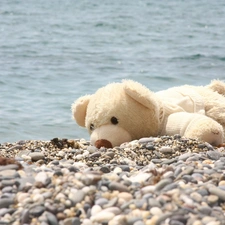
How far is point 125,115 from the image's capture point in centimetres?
Answer: 461

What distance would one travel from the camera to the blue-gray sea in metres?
7.53

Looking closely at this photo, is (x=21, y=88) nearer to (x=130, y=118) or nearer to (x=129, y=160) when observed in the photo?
(x=130, y=118)

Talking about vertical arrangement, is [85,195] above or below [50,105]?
above

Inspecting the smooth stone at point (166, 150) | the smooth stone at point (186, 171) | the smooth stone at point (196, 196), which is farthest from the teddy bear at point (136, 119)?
the smooth stone at point (196, 196)

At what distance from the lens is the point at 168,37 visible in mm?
17312

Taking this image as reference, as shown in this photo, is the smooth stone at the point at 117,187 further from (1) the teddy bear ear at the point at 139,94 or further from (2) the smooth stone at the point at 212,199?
(1) the teddy bear ear at the point at 139,94

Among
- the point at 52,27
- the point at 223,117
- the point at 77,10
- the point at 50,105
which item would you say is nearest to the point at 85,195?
the point at 223,117

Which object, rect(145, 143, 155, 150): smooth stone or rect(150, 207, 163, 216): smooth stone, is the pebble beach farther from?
rect(145, 143, 155, 150): smooth stone

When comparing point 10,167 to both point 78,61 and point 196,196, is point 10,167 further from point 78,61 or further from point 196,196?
point 78,61

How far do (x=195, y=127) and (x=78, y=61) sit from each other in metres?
7.79

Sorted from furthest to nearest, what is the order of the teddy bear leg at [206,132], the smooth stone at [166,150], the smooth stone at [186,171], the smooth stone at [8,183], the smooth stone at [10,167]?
the teddy bear leg at [206,132]
the smooth stone at [166,150]
the smooth stone at [10,167]
the smooth stone at [186,171]
the smooth stone at [8,183]

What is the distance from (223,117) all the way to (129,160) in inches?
55.3

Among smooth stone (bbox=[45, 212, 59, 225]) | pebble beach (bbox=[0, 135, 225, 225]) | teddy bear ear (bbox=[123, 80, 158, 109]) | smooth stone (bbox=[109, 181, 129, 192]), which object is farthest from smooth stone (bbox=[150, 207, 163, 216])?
teddy bear ear (bbox=[123, 80, 158, 109])

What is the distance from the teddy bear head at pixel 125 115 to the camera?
4.58 m
